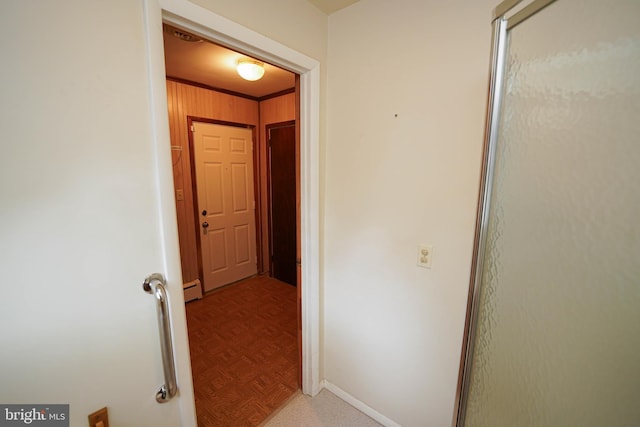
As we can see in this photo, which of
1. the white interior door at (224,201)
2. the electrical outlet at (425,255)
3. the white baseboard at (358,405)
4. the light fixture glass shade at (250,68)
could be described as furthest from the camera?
the white interior door at (224,201)

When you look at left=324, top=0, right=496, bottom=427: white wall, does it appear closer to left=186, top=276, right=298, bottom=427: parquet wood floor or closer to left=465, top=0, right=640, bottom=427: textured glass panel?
left=465, top=0, right=640, bottom=427: textured glass panel

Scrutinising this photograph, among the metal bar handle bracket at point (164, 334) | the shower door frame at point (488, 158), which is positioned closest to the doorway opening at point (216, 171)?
the metal bar handle bracket at point (164, 334)

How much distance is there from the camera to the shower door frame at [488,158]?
2.65 feet

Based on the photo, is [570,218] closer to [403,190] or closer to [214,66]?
[403,190]

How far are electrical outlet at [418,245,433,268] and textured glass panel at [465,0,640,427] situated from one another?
0.33m

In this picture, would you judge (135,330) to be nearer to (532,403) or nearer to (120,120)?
(120,120)

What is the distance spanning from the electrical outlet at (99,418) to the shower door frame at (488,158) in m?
1.38

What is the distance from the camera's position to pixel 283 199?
3.34 meters

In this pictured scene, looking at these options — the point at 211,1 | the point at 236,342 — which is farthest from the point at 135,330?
the point at 236,342

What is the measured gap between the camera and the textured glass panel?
25.7 inches

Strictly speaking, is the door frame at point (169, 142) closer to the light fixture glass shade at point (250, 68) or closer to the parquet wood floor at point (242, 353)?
the parquet wood floor at point (242, 353)

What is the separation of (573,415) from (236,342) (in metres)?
2.24

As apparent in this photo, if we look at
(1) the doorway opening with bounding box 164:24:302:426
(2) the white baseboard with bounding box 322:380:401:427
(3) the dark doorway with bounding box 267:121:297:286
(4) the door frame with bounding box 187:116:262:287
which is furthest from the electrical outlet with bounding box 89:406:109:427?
(3) the dark doorway with bounding box 267:121:297:286

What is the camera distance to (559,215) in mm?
766
